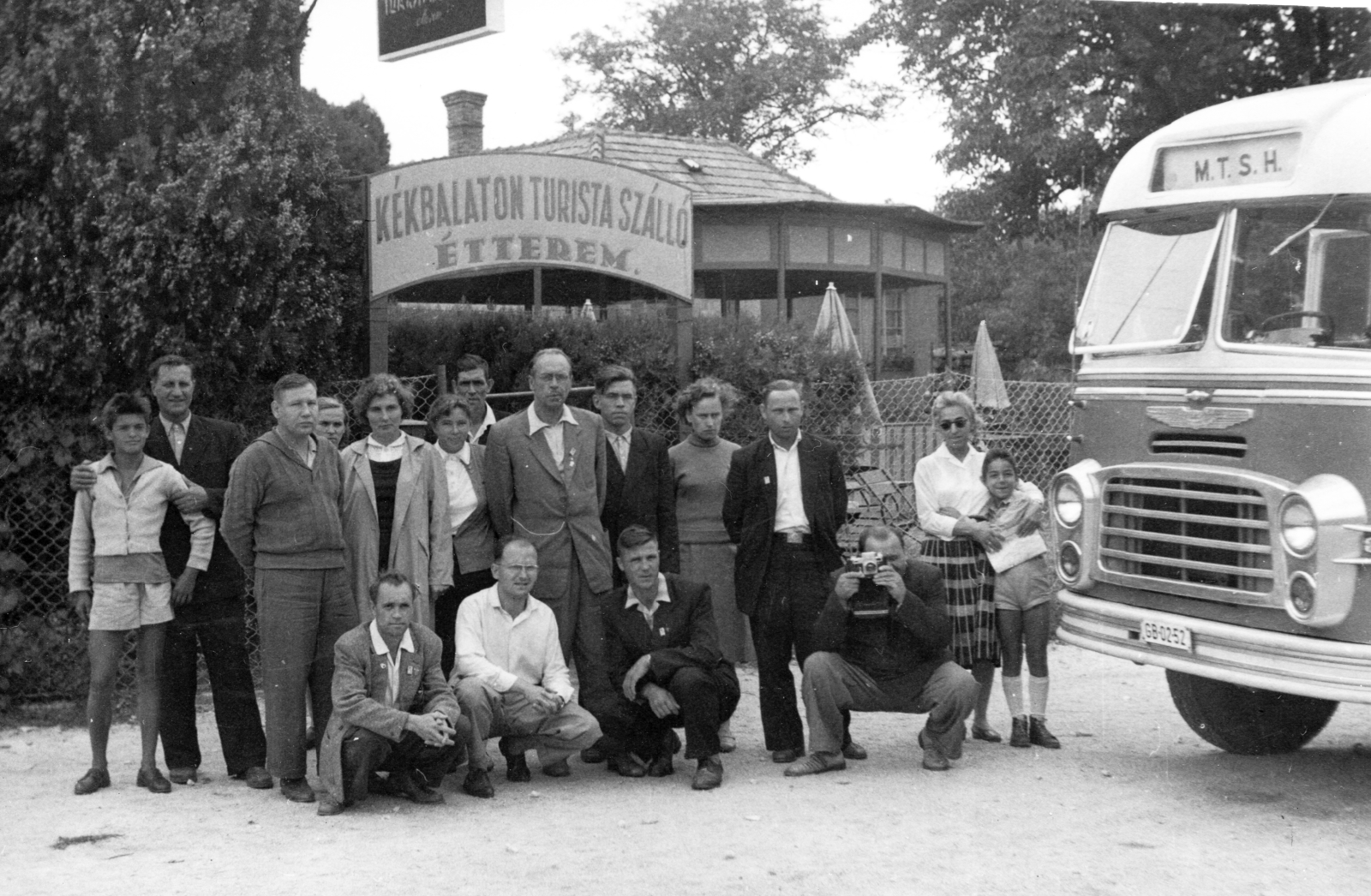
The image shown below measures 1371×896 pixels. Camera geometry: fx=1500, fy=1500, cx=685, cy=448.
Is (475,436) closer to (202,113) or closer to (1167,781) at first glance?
(202,113)

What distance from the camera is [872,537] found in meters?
6.91

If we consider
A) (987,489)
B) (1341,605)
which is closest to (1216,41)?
(987,489)

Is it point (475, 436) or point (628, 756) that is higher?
point (475, 436)

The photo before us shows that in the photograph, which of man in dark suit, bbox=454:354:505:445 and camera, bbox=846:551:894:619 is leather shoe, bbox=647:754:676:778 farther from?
man in dark suit, bbox=454:354:505:445

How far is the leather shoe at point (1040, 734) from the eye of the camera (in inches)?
285

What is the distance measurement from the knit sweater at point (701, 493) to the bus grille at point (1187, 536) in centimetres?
189

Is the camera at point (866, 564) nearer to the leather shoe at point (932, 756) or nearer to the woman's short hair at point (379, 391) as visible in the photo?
the leather shoe at point (932, 756)

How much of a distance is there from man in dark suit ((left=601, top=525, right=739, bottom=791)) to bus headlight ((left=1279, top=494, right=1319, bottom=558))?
248cm

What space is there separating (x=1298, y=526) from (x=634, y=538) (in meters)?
2.80

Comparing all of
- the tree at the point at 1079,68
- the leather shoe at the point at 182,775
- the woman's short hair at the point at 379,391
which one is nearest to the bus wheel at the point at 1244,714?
the woman's short hair at the point at 379,391

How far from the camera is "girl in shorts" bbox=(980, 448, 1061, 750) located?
23.9 feet

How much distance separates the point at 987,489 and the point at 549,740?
98.3 inches

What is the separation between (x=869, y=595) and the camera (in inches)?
271

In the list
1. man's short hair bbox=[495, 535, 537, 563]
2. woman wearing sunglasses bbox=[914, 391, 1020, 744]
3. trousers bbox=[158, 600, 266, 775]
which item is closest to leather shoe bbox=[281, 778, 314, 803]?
trousers bbox=[158, 600, 266, 775]
